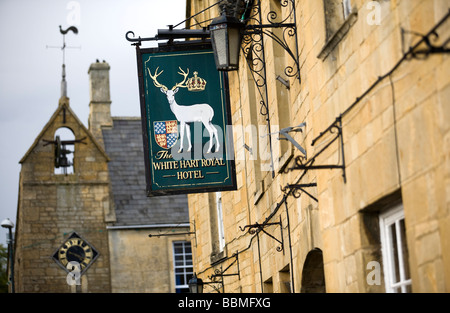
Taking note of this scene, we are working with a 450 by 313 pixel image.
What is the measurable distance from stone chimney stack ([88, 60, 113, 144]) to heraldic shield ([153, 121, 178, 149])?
2717 centimetres

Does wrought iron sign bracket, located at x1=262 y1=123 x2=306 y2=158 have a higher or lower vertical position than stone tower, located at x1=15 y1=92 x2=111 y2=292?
lower

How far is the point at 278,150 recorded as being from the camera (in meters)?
11.7

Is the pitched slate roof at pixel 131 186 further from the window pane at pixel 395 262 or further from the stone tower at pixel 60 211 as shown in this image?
the window pane at pixel 395 262

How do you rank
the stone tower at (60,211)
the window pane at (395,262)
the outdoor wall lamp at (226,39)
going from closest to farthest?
1. the window pane at (395,262)
2. the outdoor wall lamp at (226,39)
3. the stone tower at (60,211)

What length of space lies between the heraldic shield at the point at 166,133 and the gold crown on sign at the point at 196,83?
0.53 m

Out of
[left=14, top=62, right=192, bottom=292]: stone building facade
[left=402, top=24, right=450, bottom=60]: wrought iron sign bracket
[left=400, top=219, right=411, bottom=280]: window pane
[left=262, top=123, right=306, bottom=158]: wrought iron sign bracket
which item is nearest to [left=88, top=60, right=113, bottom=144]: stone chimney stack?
[left=14, top=62, right=192, bottom=292]: stone building facade

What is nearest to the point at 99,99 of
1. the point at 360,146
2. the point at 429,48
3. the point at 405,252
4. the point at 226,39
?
the point at 226,39

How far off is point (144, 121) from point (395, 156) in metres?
6.22

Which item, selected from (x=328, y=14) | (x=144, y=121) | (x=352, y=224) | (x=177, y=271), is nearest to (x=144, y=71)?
(x=144, y=121)

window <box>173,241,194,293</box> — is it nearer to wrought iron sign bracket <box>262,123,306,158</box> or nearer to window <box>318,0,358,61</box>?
wrought iron sign bracket <box>262,123,306,158</box>

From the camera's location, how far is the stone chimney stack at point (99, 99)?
39312 mm

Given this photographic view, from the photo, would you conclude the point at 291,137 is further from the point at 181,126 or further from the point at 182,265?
the point at 182,265

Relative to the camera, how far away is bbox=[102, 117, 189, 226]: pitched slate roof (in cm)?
3569

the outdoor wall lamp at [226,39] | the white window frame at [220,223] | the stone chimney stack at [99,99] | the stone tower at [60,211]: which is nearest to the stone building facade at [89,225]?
the stone tower at [60,211]
